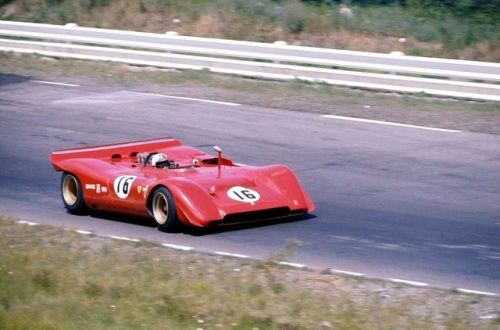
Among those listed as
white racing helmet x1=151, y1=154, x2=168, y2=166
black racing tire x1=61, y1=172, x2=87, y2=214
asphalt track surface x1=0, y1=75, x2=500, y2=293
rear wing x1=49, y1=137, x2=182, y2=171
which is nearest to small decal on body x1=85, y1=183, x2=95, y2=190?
black racing tire x1=61, y1=172, x2=87, y2=214

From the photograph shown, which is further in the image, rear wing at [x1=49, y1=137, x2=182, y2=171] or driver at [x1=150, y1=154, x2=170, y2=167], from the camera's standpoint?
rear wing at [x1=49, y1=137, x2=182, y2=171]

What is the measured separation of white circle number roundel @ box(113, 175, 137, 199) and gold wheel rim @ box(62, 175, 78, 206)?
826 millimetres

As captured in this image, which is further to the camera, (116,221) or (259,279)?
(116,221)

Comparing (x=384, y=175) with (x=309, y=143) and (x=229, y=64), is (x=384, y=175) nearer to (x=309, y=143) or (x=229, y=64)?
(x=309, y=143)

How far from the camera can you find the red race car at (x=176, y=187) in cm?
945

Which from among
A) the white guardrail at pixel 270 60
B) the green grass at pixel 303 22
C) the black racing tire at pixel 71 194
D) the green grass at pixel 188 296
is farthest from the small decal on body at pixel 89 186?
the green grass at pixel 303 22

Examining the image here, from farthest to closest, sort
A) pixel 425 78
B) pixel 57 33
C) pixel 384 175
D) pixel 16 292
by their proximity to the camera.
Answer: pixel 57 33 < pixel 425 78 < pixel 384 175 < pixel 16 292

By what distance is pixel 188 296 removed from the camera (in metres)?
7.46

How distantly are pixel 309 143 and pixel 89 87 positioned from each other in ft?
21.2

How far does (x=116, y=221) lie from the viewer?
A: 10.5m

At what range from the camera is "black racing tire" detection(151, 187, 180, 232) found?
9.50 m

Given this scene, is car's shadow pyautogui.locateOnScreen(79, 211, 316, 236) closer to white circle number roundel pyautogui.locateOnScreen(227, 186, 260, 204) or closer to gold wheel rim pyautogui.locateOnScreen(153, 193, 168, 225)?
gold wheel rim pyautogui.locateOnScreen(153, 193, 168, 225)

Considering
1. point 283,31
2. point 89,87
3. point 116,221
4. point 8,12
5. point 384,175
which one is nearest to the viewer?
point 116,221

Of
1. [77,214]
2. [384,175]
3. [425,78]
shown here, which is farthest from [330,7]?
[77,214]
